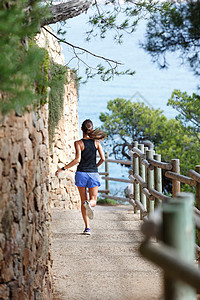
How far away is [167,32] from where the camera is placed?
4449mm

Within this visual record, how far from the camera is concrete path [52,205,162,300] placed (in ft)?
11.6

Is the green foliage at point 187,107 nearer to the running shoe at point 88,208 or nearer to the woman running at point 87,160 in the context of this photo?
the woman running at point 87,160

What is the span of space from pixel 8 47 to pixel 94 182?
322 cm

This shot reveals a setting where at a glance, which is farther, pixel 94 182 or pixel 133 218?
pixel 133 218

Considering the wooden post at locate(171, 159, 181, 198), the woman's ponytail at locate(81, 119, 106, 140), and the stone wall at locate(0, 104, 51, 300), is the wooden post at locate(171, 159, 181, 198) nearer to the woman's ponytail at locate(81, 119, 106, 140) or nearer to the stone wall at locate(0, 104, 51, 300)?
the woman's ponytail at locate(81, 119, 106, 140)

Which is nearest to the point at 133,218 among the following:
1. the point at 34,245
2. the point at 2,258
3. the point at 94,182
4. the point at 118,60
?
the point at 94,182

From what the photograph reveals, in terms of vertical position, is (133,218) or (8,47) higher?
(8,47)

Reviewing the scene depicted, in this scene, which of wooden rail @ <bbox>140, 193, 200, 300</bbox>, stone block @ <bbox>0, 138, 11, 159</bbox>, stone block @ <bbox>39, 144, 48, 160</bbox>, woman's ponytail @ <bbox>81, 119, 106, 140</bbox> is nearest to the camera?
wooden rail @ <bbox>140, 193, 200, 300</bbox>

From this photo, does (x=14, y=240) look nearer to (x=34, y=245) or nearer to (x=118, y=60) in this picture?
(x=34, y=245)

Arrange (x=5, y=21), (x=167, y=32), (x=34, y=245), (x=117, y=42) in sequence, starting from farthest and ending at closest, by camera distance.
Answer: (x=117, y=42) → (x=167, y=32) → (x=34, y=245) → (x=5, y=21)

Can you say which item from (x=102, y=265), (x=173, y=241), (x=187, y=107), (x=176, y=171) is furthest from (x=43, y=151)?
(x=187, y=107)

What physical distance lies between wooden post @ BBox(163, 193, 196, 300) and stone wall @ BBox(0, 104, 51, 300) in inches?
48.2

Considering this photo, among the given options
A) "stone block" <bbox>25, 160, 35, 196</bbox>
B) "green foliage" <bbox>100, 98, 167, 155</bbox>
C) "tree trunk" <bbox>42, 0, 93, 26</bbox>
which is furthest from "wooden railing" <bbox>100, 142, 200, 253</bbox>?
"green foliage" <bbox>100, 98, 167, 155</bbox>

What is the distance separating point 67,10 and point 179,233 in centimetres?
312
